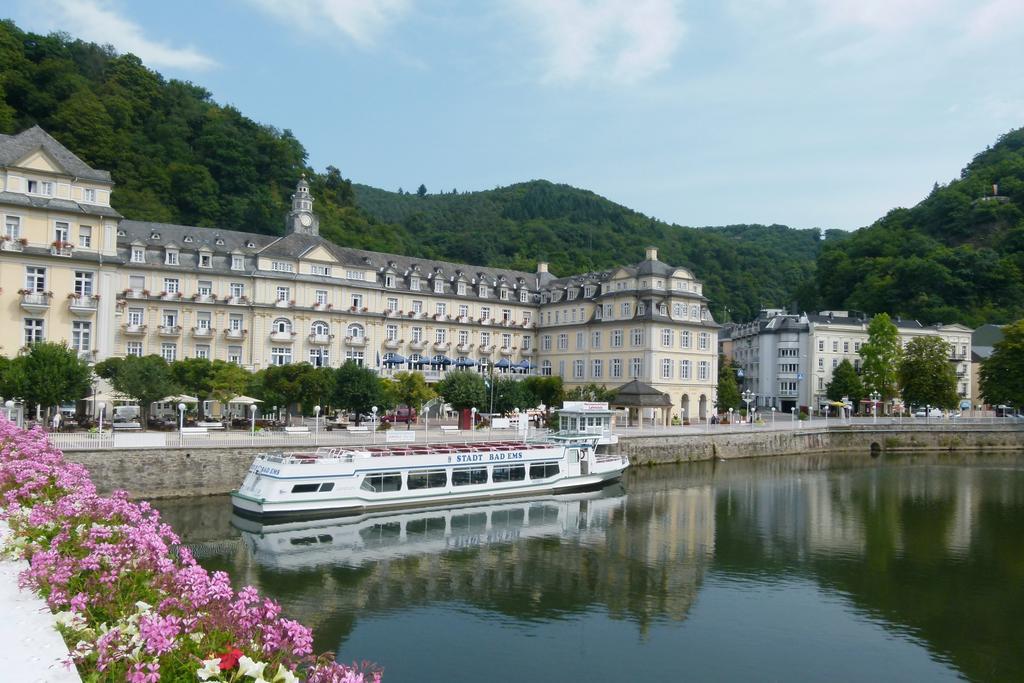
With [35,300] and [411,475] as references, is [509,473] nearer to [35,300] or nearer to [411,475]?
[411,475]

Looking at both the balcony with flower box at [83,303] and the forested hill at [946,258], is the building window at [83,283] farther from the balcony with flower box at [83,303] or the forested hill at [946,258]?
the forested hill at [946,258]

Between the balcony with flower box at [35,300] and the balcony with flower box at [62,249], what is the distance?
6.76ft

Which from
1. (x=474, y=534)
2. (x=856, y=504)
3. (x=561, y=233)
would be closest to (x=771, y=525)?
(x=856, y=504)

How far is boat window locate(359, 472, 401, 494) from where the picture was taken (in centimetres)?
3147

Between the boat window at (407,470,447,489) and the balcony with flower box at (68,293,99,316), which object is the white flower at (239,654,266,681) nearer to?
the boat window at (407,470,447,489)

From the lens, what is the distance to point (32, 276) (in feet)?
128

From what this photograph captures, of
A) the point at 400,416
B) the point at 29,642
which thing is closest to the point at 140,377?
the point at 400,416

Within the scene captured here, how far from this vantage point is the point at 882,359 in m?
72.6

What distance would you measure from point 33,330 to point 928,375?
221 feet

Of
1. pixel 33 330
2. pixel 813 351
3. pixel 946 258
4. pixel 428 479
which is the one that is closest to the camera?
→ pixel 428 479

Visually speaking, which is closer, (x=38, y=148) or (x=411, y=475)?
(x=411, y=475)

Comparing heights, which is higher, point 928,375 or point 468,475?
point 928,375

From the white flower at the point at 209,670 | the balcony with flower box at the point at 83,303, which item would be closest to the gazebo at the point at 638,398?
the balcony with flower box at the point at 83,303

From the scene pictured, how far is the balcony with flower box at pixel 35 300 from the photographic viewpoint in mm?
38438
